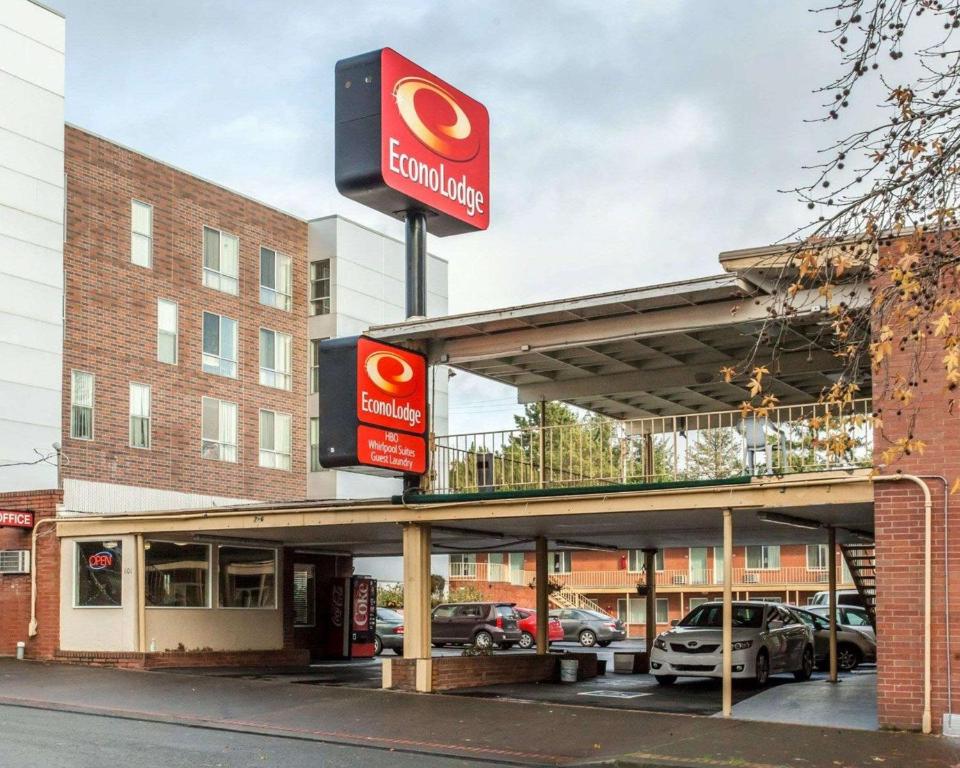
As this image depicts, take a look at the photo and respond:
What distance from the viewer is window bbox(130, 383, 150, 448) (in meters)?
35.3

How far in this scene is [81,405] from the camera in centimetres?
3381

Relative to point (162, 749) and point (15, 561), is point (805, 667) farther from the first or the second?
point (15, 561)

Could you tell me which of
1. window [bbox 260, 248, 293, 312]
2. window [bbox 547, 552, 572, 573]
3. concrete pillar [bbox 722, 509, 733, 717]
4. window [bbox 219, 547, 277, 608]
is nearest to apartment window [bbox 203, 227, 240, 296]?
window [bbox 260, 248, 293, 312]

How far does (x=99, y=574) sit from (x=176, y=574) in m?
1.43

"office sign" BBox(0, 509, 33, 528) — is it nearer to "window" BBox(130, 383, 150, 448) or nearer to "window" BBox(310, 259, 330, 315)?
"window" BBox(130, 383, 150, 448)

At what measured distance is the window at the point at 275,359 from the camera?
4056 cm

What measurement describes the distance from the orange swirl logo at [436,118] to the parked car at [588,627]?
69.7 feet

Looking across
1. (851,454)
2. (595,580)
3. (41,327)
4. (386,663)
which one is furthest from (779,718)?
(595,580)

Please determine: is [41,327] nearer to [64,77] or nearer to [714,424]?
[64,77]

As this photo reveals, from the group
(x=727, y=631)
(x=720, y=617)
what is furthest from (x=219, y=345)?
(x=727, y=631)

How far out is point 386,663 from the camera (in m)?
20.2

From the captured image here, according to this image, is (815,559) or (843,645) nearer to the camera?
(843,645)

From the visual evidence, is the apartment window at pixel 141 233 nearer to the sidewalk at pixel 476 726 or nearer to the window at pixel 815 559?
the sidewalk at pixel 476 726

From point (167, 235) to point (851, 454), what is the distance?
24.8m
